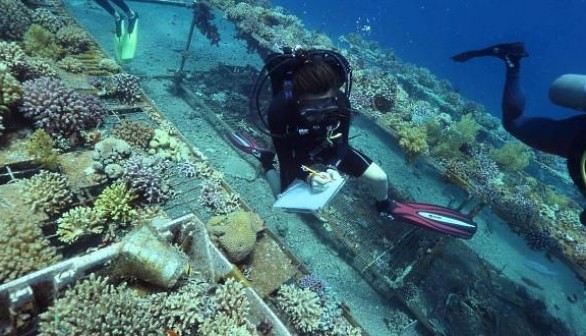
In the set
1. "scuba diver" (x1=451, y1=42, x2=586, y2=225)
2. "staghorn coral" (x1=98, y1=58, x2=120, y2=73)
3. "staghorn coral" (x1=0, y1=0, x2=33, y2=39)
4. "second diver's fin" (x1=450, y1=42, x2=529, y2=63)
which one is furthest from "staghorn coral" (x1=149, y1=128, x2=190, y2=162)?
"second diver's fin" (x1=450, y1=42, x2=529, y2=63)

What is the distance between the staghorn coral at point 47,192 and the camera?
177 inches

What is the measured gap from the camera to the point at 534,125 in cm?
766

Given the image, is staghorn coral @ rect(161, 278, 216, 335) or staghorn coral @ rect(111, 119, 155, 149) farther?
staghorn coral @ rect(111, 119, 155, 149)

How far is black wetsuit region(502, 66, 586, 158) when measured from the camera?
695 centimetres

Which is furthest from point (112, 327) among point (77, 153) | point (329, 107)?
point (77, 153)

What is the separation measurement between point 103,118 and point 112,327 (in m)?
4.79

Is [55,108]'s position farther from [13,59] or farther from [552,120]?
[552,120]

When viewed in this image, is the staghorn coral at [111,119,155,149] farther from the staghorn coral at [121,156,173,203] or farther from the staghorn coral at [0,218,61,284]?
the staghorn coral at [0,218,61,284]

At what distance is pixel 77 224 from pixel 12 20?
20.9 ft

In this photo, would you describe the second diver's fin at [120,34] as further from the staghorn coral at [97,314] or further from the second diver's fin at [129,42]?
the staghorn coral at [97,314]

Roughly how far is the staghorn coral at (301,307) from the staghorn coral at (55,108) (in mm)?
4392

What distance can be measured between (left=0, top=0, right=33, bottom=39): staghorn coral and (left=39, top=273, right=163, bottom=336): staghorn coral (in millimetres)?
7482

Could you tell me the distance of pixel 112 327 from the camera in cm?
292

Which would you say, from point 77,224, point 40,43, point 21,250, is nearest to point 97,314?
point 21,250
